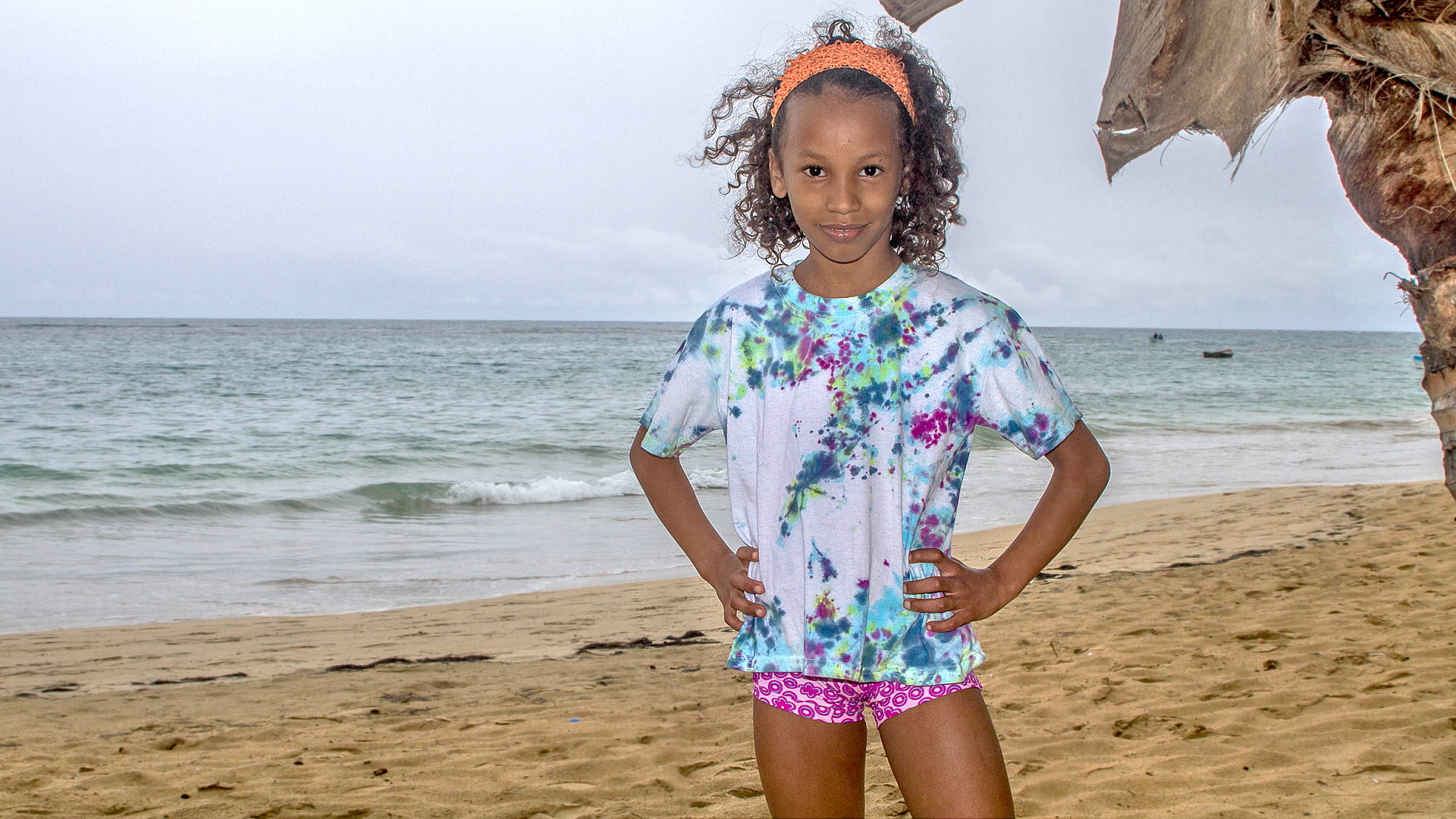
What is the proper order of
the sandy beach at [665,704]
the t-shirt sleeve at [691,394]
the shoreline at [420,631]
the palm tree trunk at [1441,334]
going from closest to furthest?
the t-shirt sleeve at [691,394] < the palm tree trunk at [1441,334] < the sandy beach at [665,704] < the shoreline at [420,631]

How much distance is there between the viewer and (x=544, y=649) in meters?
5.52

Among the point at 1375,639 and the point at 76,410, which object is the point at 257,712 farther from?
the point at 76,410

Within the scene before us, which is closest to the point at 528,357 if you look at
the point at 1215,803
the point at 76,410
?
the point at 76,410

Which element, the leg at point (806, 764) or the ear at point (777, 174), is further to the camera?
the ear at point (777, 174)

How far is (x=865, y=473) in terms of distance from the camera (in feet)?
5.17

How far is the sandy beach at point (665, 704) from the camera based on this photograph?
3.30m

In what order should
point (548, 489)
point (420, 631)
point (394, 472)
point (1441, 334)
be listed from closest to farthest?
1. point (1441, 334)
2. point (420, 631)
3. point (548, 489)
4. point (394, 472)

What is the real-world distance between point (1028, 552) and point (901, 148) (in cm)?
66

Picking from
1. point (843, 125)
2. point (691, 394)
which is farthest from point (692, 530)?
point (843, 125)

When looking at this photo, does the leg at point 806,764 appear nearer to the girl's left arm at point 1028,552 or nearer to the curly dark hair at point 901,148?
the girl's left arm at point 1028,552

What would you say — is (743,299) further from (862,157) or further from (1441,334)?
(1441,334)

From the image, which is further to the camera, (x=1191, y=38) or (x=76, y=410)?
(x=76, y=410)

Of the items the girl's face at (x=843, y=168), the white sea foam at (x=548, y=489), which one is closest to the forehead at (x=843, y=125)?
the girl's face at (x=843, y=168)

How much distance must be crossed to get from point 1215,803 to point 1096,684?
1270mm
